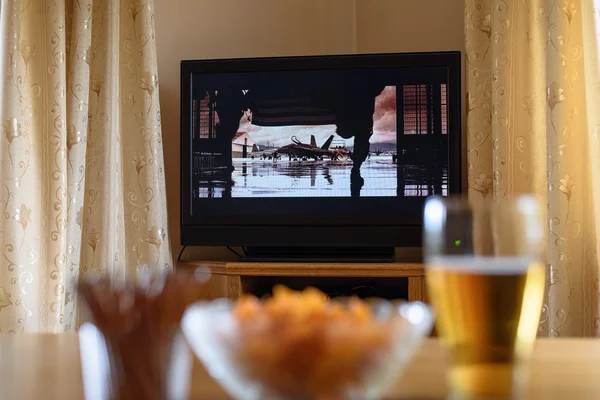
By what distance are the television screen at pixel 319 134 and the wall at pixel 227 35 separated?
1.11ft

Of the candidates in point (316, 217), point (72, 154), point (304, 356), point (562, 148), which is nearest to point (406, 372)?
point (304, 356)

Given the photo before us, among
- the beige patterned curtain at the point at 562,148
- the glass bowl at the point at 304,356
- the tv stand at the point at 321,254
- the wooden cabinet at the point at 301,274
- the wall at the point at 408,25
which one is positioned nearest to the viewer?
the glass bowl at the point at 304,356

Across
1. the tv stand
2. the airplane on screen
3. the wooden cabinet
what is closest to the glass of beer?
the wooden cabinet

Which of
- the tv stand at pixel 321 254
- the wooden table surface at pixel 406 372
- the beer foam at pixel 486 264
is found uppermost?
the beer foam at pixel 486 264

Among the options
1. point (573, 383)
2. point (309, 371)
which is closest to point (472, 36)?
point (573, 383)

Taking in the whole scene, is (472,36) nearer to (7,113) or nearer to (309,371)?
(7,113)

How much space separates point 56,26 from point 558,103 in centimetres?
172

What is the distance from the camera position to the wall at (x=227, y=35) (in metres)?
3.71

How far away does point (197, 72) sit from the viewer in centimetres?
339

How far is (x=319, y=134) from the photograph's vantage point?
3332 mm

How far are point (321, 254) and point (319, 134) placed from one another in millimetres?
491

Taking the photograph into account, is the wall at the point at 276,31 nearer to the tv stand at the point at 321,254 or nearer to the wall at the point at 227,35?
the wall at the point at 227,35

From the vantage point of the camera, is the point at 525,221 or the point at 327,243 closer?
the point at 525,221

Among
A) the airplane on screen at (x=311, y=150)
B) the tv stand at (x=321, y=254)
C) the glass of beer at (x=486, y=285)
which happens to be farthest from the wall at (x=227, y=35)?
the glass of beer at (x=486, y=285)
